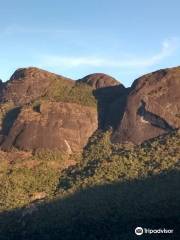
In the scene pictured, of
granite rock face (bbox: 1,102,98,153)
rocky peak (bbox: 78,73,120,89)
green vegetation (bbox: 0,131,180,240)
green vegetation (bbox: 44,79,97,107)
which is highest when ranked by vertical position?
rocky peak (bbox: 78,73,120,89)

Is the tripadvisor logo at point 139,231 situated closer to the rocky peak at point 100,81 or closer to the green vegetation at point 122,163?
the green vegetation at point 122,163

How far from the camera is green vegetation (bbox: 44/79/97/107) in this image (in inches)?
3440

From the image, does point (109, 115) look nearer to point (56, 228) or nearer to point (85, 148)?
point (85, 148)

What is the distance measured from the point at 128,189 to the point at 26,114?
28875 millimetres

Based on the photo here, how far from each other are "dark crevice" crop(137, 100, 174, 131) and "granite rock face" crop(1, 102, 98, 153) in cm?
826

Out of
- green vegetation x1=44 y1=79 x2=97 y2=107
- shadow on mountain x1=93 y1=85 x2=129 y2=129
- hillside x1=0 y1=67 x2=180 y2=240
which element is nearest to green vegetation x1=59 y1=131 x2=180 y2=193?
hillside x1=0 y1=67 x2=180 y2=240

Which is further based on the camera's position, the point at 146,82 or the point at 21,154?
the point at 146,82

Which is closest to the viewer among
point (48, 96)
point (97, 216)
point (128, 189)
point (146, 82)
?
point (97, 216)

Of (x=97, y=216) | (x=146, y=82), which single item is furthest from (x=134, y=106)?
(x=97, y=216)

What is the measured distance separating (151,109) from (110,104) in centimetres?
1047

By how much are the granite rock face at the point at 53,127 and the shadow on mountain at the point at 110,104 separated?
1.69 m

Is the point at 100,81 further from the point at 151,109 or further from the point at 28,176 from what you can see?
the point at 28,176

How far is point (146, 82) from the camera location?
82.4 metres

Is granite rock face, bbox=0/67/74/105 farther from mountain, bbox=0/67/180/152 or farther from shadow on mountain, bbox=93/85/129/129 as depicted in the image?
shadow on mountain, bbox=93/85/129/129
